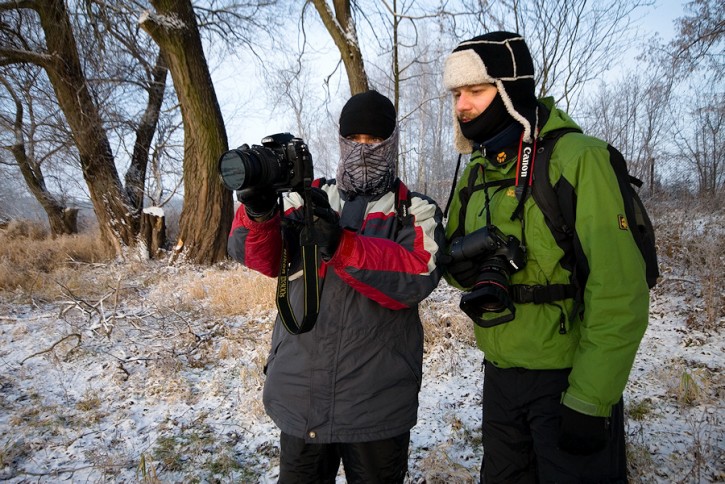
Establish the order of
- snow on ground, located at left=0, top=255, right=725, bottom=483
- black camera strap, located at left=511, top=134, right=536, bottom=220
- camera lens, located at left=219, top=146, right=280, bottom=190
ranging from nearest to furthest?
camera lens, located at left=219, top=146, right=280, bottom=190 → black camera strap, located at left=511, top=134, right=536, bottom=220 → snow on ground, located at left=0, top=255, right=725, bottom=483

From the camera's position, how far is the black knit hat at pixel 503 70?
4.85ft

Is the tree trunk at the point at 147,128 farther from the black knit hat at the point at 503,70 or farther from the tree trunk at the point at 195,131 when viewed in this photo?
the black knit hat at the point at 503,70

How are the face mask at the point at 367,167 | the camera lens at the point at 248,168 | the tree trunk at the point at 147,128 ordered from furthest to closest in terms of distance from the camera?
the tree trunk at the point at 147,128 → the face mask at the point at 367,167 → the camera lens at the point at 248,168

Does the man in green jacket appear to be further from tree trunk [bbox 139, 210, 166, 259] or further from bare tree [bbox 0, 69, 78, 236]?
bare tree [bbox 0, 69, 78, 236]

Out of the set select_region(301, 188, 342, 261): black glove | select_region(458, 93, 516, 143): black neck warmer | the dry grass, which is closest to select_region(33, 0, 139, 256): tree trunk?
the dry grass

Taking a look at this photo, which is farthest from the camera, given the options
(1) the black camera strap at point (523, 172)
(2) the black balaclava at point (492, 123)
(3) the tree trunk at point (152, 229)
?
(3) the tree trunk at point (152, 229)

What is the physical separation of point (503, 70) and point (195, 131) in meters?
6.63

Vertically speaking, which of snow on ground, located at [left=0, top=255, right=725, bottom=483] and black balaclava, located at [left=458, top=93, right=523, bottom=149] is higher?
black balaclava, located at [left=458, top=93, right=523, bottom=149]

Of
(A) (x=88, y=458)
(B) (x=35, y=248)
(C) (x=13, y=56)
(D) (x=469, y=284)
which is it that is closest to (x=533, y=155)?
(D) (x=469, y=284)

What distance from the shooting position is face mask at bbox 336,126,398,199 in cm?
166

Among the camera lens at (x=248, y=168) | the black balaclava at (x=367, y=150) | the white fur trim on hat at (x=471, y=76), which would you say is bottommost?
the camera lens at (x=248, y=168)

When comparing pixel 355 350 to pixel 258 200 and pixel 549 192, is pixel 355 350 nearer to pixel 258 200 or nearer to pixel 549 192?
pixel 258 200

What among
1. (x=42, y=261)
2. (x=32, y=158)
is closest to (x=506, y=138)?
(x=42, y=261)

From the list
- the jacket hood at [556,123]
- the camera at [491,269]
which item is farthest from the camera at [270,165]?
the jacket hood at [556,123]
